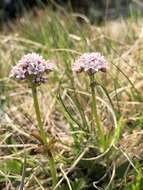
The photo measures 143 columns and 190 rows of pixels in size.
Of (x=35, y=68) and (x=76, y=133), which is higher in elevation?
(x=35, y=68)

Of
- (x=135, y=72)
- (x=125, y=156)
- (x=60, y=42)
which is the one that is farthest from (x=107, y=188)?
(x=60, y=42)

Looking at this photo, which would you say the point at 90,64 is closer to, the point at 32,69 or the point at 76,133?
the point at 32,69

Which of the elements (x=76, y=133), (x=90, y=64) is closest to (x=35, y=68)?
(x=90, y=64)

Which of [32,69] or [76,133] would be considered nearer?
[32,69]

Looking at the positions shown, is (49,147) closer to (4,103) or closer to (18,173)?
(18,173)

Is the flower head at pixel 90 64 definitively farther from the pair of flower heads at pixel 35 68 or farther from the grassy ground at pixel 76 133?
the grassy ground at pixel 76 133

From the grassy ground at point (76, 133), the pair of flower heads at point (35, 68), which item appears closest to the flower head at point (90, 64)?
the pair of flower heads at point (35, 68)
